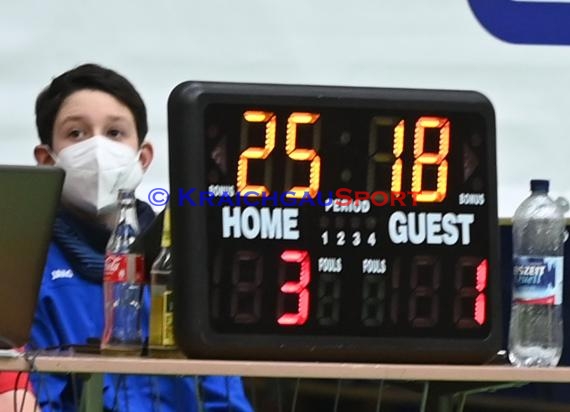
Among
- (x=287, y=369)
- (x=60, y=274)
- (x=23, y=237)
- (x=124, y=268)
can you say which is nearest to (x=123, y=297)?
(x=124, y=268)

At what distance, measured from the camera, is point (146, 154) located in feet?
10.8

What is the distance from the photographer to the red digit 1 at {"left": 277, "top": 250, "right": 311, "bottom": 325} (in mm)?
2367

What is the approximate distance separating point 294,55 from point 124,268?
3.47 feet

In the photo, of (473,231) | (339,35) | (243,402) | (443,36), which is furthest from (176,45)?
(473,231)

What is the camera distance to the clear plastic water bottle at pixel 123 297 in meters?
2.44

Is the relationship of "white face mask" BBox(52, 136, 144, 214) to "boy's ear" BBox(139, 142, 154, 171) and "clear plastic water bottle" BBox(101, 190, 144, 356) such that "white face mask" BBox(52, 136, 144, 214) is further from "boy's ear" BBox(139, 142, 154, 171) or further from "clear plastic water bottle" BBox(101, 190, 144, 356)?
"clear plastic water bottle" BBox(101, 190, 144, 356)

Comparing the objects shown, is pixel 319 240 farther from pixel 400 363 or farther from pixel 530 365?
pixel 530 365

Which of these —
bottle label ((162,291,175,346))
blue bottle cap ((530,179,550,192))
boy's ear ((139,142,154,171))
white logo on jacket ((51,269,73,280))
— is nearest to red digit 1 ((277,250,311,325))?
bottle label ((162,291,175,346))

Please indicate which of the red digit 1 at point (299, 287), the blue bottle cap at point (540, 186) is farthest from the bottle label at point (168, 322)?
the blue bottle cap at point (540, 186)

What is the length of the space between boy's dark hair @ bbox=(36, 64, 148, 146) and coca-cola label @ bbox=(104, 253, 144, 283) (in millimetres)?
756

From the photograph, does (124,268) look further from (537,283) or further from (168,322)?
(537,283)

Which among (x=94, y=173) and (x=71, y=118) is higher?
(x=71, y=118)

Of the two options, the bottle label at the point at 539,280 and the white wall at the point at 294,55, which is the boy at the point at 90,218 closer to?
the white wall at the point at 294,55

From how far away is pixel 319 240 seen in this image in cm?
241
